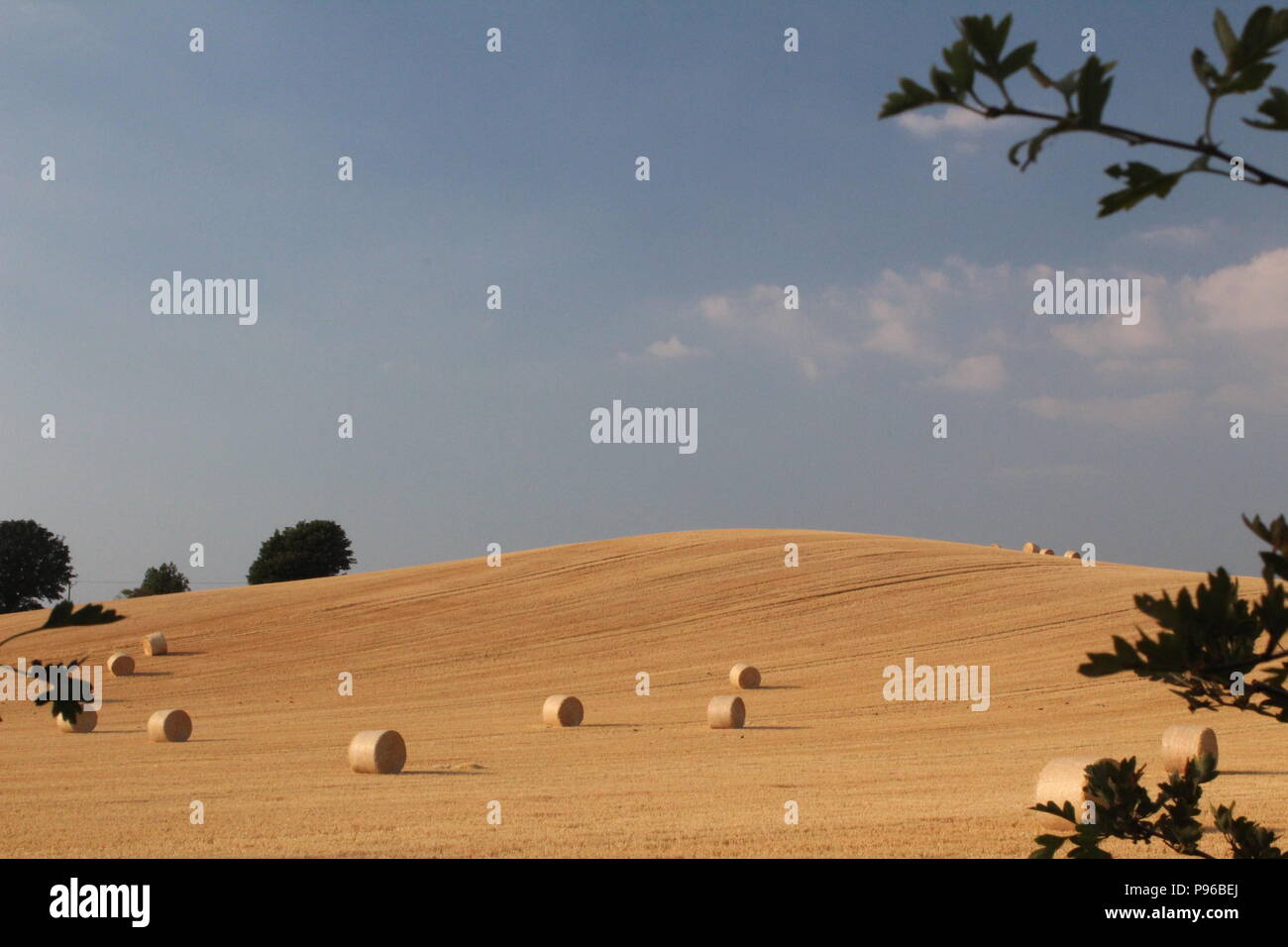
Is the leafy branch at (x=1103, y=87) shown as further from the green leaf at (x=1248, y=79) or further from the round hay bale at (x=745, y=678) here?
the round hay bale at (x=745, y=678)

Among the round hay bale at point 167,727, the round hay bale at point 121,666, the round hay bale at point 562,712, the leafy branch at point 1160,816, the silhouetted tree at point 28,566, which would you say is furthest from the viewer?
the silhouetted tree at point 28,566

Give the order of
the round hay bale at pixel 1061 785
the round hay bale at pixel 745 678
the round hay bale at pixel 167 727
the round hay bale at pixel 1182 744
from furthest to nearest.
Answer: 1. the round hay bale at pixel 745 678
2. the round hay bale at pixel 167 727
3. the round hay bale at pixel 1182 744
4. the round hay bale at pixel 1061 785

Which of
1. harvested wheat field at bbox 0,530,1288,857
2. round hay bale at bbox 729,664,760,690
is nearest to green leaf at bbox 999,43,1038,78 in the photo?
harvested wheat field at bbox 0,530,1288,857

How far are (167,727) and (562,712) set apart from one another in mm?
8586

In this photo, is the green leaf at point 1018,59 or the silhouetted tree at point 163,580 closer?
the green leaf at point 1018,59

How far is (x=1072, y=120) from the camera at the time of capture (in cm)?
191

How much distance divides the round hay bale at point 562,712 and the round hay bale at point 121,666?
17.0 metres

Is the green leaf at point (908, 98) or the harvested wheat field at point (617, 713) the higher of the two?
the green leaf at point (908, 98)

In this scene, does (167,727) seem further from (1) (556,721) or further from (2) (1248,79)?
(2) (1248,79)

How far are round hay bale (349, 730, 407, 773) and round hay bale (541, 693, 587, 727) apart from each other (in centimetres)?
680

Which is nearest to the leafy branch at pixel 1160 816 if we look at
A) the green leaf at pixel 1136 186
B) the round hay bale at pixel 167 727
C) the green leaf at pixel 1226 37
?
the green leaf at pixel 1136 186

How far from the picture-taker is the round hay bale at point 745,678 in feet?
102
